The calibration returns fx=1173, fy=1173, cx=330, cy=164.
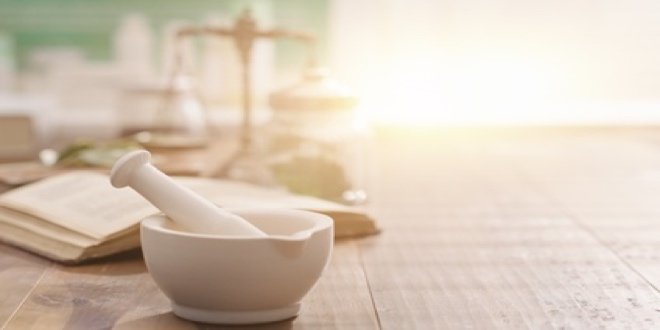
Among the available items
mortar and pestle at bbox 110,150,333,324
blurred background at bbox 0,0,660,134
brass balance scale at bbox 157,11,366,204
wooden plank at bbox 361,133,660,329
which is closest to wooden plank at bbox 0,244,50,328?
mortar and pestle at bbox 110,150,333,324

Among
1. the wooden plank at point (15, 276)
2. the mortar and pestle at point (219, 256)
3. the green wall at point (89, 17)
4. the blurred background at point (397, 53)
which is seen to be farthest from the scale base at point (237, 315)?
the green wall at point (89, 17)

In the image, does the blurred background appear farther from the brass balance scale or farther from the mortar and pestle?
the mortar and pestle

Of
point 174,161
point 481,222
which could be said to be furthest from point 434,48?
point 481,222

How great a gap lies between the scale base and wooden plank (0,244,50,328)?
165 mm

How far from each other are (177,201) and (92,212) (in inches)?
15.0

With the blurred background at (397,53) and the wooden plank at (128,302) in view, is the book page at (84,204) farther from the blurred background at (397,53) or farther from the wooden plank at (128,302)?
the blurred background at (397,53)

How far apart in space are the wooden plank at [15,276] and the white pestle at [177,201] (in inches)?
6.0

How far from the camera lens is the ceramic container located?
0.99 metres

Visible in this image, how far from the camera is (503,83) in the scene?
4.08m

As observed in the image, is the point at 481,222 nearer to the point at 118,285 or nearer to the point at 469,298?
the point at 469,298

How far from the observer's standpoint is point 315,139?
176cm

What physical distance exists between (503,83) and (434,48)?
0.88ft

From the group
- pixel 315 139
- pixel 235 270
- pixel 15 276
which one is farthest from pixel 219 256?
pixel 315 139

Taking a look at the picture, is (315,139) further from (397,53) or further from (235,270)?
(397,53)
